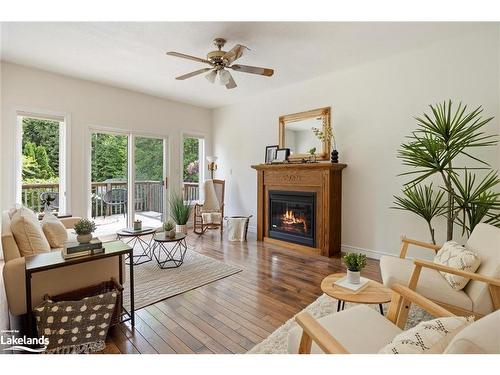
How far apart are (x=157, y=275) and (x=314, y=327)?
7.79 feet

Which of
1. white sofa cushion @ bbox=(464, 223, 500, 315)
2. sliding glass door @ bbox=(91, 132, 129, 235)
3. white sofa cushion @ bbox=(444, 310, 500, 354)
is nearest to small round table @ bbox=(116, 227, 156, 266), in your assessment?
sliding glass door @ bbox=(91, 132, 129, 235)

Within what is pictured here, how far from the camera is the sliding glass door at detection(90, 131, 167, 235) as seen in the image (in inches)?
181

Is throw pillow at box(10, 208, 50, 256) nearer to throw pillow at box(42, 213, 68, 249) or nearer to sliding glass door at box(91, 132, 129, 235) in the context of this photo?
throw pillow at box(42, 213, 68, 249)

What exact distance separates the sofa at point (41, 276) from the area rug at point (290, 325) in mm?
1278

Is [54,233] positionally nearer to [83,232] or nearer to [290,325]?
[83,232]

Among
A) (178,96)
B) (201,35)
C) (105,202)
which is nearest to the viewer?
(201,35)

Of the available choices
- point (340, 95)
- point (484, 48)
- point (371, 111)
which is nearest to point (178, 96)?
point (340, 95)

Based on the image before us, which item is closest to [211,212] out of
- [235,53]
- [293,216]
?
[293,216]

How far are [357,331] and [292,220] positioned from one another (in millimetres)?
2917

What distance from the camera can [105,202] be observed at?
4.73 m

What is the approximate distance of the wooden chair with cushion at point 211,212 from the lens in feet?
16.3

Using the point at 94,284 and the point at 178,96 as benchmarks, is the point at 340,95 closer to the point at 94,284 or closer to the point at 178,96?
the point at 178,96

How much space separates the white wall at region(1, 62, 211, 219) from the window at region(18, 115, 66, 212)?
15 centimetres

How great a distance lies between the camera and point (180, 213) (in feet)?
17.2
